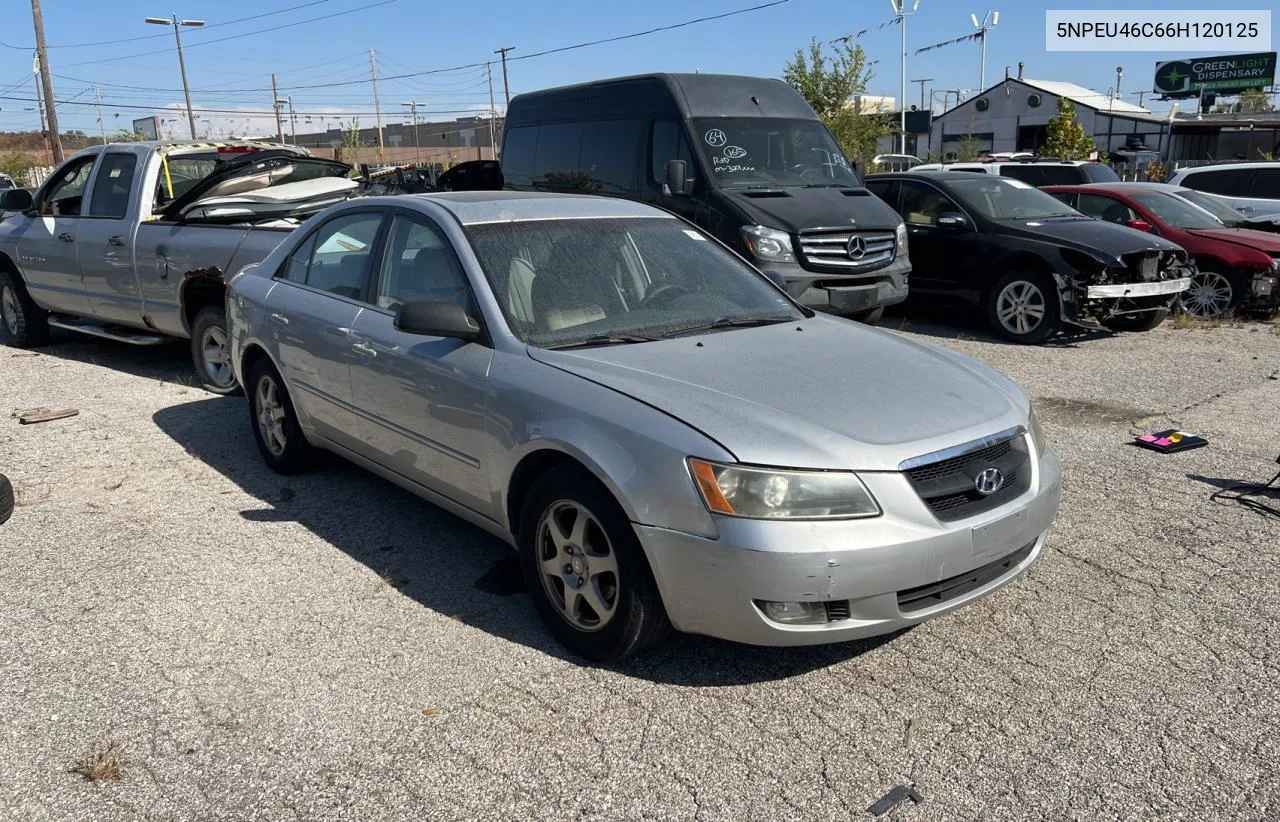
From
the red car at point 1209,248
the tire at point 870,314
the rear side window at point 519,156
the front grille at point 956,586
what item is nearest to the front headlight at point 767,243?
the tire at point 870,314

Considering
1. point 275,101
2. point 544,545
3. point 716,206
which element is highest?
point 275,101

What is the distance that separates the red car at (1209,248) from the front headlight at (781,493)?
962 cm

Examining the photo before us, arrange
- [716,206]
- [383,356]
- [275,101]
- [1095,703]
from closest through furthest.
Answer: [1095,703] → [383,356] → [716,206] → [275,101]

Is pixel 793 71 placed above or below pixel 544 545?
above

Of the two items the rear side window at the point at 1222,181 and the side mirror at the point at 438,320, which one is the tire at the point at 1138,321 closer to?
the rear side window at the point at 1222,181

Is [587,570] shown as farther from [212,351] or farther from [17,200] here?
[17,200]

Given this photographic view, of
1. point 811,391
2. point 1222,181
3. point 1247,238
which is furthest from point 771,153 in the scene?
point 1222,181

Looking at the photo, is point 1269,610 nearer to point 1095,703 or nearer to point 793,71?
point 1095,703

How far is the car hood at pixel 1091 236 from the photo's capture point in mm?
9461

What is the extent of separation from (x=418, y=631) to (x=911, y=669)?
72.2 inches

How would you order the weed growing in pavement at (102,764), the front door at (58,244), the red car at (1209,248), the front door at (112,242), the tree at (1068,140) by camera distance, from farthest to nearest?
the tree at (1068,140) → the red car at (1209,248) → the front door at (58,244) → the front door at (112,242) → the weed growing in pavement at (102,764)

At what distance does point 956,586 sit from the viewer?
323cm

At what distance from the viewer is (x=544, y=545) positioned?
11.8ft

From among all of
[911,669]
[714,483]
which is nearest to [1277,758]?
[911,669]
